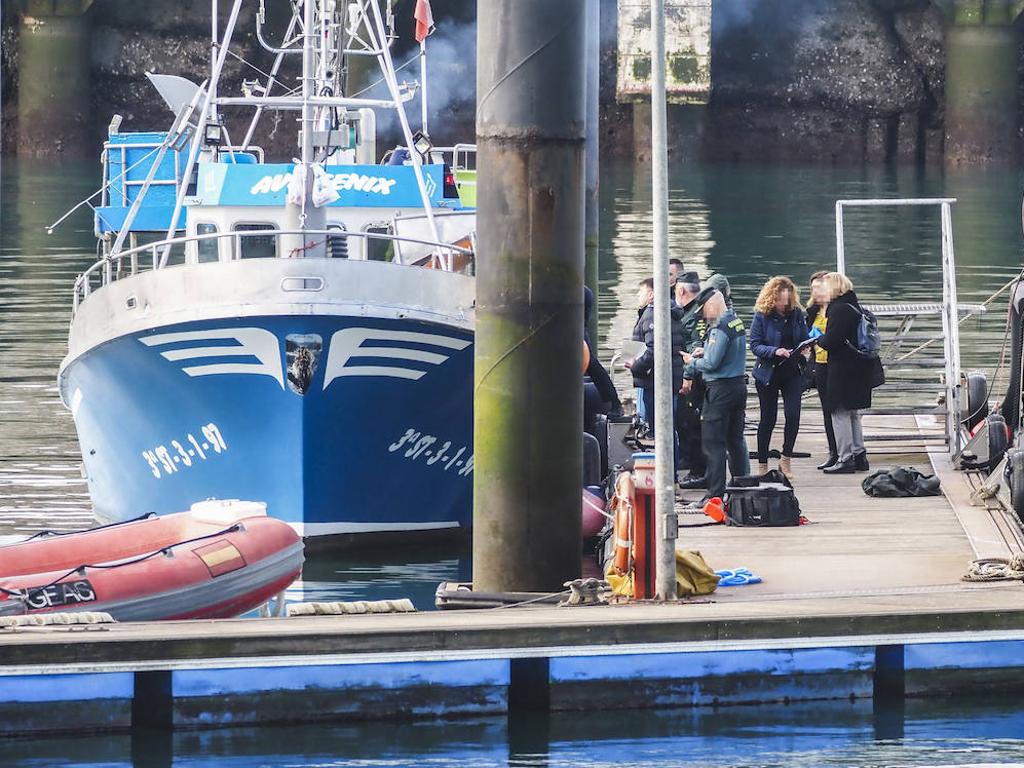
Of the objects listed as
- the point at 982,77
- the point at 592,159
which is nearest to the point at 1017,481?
the point at 592,159

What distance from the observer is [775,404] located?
1322 centimetres

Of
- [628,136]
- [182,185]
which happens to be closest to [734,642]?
[182,185]

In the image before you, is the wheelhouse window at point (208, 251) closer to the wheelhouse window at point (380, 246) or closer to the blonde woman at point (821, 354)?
the wheelhouse window at point (380, 246)

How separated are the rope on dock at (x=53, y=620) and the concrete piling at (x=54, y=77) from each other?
38.3 m

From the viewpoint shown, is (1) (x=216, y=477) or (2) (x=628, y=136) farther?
(2) (x=628, y=136)

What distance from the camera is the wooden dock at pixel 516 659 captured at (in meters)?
8.76

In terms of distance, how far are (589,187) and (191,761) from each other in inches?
335

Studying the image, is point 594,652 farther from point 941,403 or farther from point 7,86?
point 7,86

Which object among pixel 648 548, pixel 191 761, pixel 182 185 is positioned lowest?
pixel 191 761

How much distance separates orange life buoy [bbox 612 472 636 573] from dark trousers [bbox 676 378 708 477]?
113 inches

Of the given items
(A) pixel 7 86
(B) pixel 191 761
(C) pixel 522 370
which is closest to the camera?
(B) pixel 191 761

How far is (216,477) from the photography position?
13.3 metres

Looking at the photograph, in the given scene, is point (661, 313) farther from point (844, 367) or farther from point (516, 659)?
point (844, 367)

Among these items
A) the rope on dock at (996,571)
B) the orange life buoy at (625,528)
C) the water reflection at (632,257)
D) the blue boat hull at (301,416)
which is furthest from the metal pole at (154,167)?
the rope on dock at (996,571)
